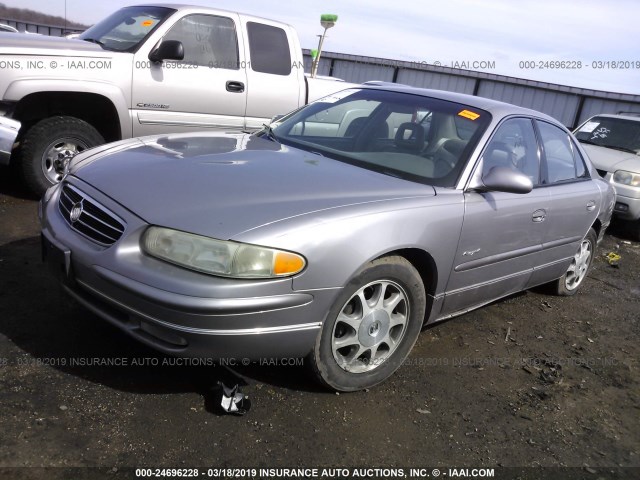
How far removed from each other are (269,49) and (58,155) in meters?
2.64

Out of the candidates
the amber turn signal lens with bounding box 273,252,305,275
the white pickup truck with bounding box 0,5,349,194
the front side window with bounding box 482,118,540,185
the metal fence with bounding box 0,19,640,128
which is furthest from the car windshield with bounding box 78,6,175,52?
the metal fence with bounding box 0,19,640,128

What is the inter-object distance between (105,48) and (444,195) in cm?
410

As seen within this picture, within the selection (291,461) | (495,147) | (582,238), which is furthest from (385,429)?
(582,238)

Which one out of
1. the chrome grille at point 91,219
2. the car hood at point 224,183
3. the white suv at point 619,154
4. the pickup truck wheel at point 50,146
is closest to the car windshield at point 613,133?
the white suv at point 619,154

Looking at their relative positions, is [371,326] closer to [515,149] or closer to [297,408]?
[297,408]

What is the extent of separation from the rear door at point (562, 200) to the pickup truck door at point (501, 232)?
0.12 m

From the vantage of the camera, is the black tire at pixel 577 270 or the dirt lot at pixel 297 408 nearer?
the dirt lot at pixel 297 408

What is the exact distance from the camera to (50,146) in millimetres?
5336

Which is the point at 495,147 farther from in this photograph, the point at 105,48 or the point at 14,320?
the point at 105,48

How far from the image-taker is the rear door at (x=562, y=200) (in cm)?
411

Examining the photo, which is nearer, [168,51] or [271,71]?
[168,51]

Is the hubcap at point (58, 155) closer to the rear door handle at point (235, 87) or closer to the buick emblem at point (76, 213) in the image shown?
the rear door handle at point (235, 87)

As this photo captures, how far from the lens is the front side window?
11.8ft

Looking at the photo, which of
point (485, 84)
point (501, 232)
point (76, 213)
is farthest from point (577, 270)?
point (485, 84)
